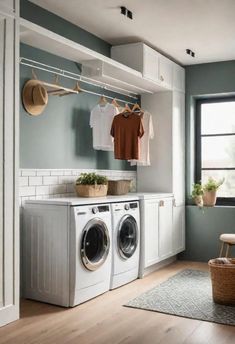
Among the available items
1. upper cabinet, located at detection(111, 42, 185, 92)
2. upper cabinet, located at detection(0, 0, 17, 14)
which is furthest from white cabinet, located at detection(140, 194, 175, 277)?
upper cabinet, located at detection(0, 0, 17, 14)

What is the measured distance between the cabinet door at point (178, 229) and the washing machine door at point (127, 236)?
111cm

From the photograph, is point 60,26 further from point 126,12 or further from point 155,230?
point 155,230

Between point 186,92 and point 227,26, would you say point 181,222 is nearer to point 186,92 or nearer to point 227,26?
point 186,92

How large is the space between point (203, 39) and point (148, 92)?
1.11 meters

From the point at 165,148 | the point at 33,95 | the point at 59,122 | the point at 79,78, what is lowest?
the point at 165,148

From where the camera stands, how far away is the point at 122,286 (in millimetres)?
4336

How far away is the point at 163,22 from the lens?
430cm

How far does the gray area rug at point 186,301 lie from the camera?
3.40m

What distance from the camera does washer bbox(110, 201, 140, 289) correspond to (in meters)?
4.17

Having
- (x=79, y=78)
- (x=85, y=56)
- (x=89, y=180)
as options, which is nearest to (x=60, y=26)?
(x=85, y=56)

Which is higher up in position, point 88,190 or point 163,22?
point 163,22

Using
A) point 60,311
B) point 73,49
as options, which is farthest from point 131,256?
point 73,49

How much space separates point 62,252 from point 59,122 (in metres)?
1.38

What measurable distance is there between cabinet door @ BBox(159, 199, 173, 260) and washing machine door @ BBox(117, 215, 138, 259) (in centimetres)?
65
